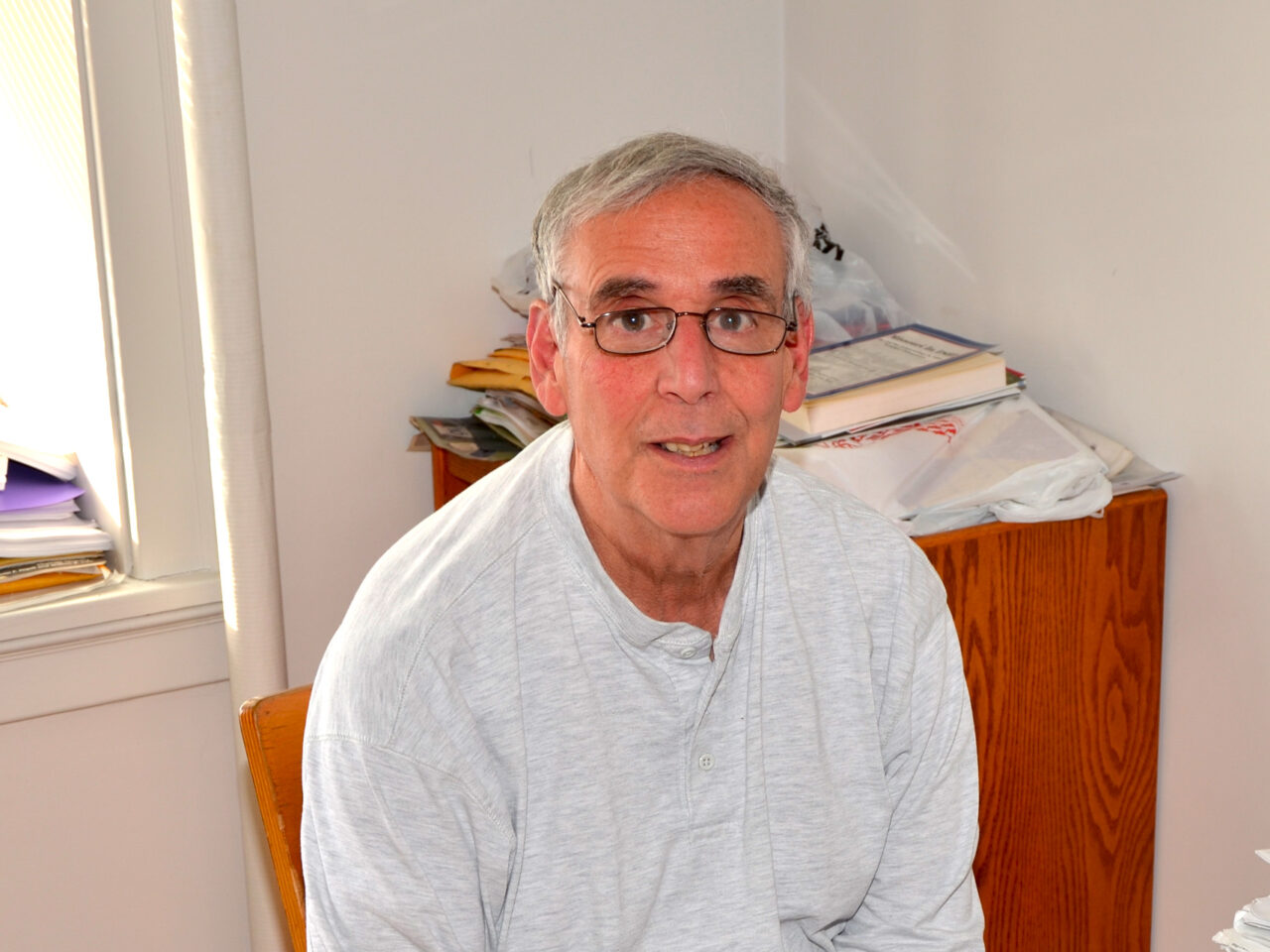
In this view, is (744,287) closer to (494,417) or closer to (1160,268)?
(1160,268)

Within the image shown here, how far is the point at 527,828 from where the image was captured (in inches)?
40.3

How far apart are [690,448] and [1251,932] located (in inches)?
22.7

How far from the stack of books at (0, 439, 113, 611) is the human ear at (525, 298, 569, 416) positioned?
0.96 m

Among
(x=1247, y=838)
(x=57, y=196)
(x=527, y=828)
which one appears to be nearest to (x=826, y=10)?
(x=57, y=196)

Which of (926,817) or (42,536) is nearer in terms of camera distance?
(926,817)

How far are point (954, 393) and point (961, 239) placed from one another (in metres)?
0.33

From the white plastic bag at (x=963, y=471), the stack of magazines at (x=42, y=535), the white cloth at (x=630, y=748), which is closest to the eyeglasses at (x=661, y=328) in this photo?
the white cloth at (x=630, y=748)

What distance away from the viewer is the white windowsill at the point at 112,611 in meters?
1.74

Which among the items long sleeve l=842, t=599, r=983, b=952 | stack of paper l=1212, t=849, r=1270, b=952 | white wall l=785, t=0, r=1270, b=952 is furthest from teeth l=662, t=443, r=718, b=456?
white wall l=785, t=0, r=1270, b=952

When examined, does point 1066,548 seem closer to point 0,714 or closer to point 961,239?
point 961,239

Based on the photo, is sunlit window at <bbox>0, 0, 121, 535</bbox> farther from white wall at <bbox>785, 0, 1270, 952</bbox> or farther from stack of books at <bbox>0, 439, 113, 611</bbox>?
white wall at <bbox>785, 0, 1270, 952</bbox>

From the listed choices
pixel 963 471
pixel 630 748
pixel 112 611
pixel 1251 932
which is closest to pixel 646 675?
pixel 630 748

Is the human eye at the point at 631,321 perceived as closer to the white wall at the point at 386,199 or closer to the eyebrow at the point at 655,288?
the eyebrow at the point at 655,288

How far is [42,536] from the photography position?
180 centimetres
